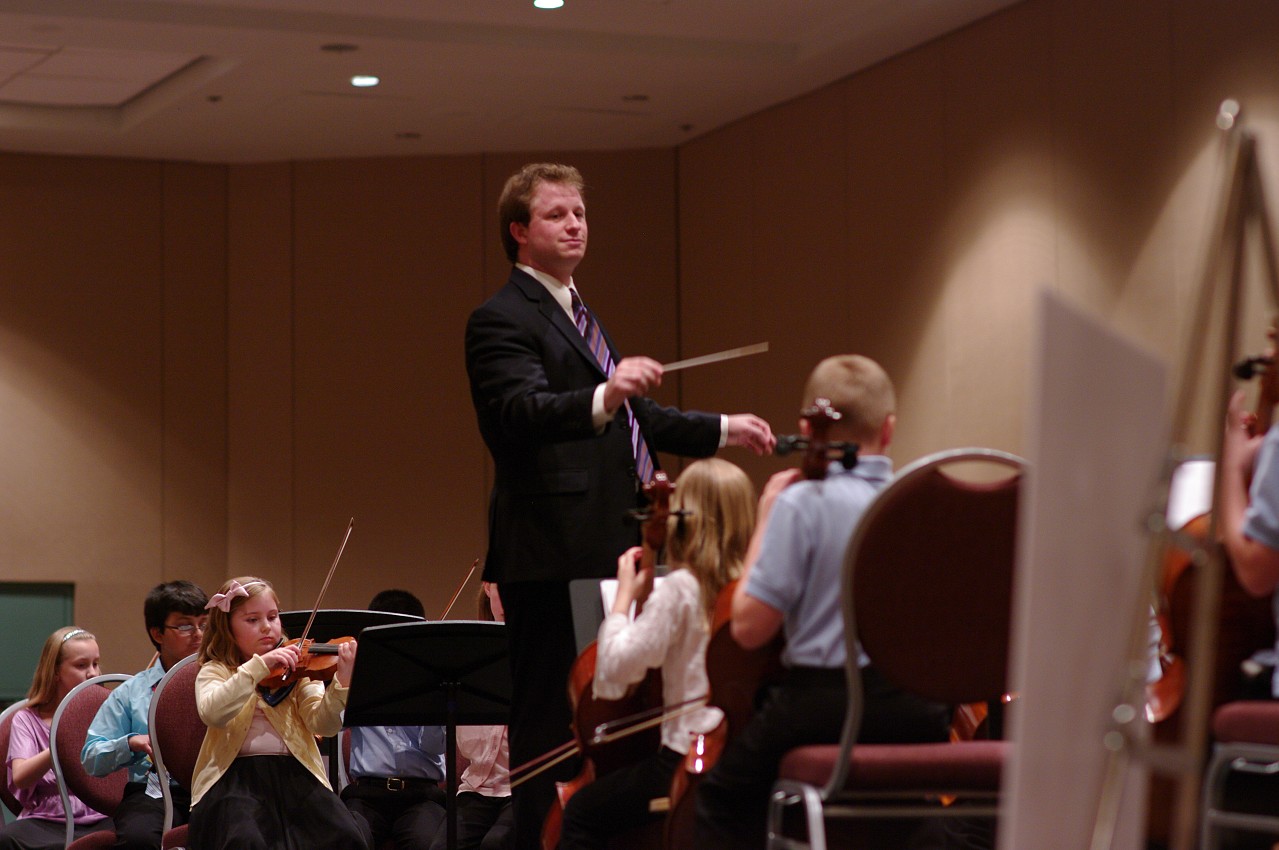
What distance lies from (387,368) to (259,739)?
4633 mm

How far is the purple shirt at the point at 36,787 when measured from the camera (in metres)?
5.12

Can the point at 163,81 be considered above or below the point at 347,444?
above

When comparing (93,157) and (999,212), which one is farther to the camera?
(93,157)

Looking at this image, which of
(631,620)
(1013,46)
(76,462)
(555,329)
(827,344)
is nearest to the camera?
(631,620)

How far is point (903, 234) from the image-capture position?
7086 millimetres

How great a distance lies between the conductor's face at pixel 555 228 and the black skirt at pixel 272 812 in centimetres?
164

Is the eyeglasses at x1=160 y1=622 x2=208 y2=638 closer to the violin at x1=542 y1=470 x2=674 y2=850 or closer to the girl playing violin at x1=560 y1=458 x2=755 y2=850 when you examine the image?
the violin at x1=542 y1=470 x2=674 y2=850

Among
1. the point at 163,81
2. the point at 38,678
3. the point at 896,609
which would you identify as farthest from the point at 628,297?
the point at 896,609

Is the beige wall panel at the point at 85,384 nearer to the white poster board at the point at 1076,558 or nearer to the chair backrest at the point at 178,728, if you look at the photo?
the chair backrest at the point at 178,728

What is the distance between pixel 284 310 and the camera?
8742 millimetres

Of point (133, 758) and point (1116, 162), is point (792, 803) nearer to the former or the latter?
point (133, 758)

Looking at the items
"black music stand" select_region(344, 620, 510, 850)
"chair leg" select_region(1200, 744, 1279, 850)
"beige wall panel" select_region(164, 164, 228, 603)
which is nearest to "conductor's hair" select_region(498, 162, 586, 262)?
"black music stand" select_region(344, 620, 510, 850)

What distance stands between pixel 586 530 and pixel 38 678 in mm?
3007

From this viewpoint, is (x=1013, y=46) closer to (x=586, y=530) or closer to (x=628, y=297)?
(x=628, y=297)
